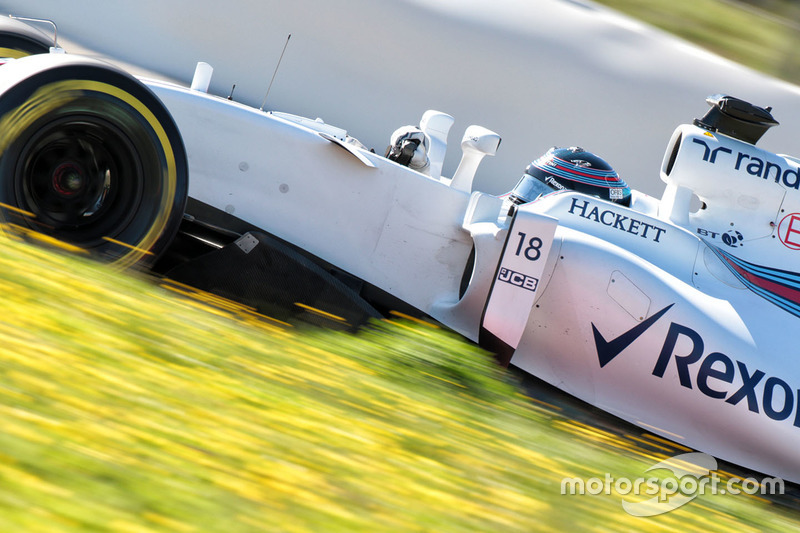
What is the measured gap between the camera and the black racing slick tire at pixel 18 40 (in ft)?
13.1

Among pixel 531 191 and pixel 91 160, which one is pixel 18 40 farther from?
pixel 531 191

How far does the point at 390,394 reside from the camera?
1786 mm

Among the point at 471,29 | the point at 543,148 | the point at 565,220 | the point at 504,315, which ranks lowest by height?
the point at 504,315

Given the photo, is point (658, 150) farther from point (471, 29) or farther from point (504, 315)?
point (504, 315)

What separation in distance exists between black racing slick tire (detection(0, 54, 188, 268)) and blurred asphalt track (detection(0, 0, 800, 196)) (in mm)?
4375

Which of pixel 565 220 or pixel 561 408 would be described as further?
pixel 565 220

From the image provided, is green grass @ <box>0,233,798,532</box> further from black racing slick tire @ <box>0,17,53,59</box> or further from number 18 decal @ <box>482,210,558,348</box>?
black racing slick tire @ <box>0,17,53,59</box>

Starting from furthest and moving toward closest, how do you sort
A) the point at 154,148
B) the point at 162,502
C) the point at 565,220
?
the point at 565,220 → the point at 154,148 → the point at 162,502

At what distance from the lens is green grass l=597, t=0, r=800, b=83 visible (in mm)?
7793

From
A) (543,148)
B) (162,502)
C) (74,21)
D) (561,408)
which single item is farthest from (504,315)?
(74,21)

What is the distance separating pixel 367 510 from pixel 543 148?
6190 mm

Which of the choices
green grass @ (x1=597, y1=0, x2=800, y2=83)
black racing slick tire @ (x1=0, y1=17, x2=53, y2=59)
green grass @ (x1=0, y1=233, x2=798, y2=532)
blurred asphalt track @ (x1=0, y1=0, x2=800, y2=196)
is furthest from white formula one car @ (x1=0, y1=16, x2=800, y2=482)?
green grass @ (x1=597, y1=0, x2=800, y2=83)

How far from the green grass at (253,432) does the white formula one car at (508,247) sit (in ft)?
2.67

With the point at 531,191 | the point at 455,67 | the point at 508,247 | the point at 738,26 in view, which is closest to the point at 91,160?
the point at 508,247
